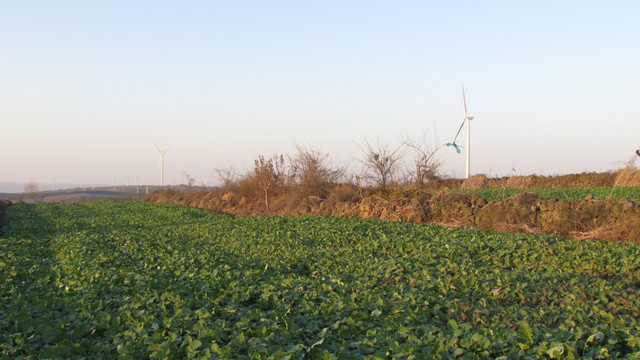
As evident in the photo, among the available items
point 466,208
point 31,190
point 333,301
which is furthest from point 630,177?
point 31,190

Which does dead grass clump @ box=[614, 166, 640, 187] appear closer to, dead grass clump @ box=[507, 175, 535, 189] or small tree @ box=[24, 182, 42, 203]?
dead grass clump @ box=[507, 175, 535, 189]

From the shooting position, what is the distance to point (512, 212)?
15664mm

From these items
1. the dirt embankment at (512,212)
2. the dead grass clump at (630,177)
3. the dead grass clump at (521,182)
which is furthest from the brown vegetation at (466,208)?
the dead grass clump at (630,177)

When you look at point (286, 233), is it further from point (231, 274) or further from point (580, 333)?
point (580, 333)

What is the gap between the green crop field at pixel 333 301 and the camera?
442 centimetres

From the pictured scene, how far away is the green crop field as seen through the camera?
174 inches

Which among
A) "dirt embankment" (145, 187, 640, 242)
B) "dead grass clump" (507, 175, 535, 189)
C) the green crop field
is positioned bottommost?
the green crop field

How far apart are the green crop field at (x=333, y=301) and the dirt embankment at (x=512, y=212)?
3079 millimetres

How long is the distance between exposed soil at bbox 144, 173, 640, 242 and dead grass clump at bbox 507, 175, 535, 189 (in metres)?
15.4

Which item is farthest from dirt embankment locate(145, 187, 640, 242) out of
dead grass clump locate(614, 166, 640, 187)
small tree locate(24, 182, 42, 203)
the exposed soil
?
small tree locate(24, 182, 42, 203)

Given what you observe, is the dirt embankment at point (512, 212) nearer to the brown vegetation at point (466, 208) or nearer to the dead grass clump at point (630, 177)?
the brown vegetation at point (466, 208)

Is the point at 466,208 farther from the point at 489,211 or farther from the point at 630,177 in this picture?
the point at 630,177

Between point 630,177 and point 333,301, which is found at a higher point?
point 630,177

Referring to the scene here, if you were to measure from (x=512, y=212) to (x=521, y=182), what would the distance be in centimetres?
2247
